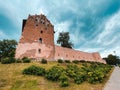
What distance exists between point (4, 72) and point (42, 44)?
21.8 meters

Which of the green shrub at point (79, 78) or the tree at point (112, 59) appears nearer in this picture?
the green shrub at point (79, 78)

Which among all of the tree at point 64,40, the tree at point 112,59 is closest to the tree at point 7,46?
the tree at point 64,40

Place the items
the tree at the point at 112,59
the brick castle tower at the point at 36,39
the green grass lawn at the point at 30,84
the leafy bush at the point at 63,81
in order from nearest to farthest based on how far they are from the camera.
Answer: the green grass lawn at the point at 30,84, the leafy bush at the point at 63,81, the brick castle tower at the point at 36,39, the tree at the point at 112,59

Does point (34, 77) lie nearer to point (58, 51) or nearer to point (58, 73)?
point (58, 73)

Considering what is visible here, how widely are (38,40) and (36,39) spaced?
0.66 meters

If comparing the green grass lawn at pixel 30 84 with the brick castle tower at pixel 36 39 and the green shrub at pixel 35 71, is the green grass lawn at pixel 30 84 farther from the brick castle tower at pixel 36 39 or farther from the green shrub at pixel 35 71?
the brick castle tower at pixel 36 39

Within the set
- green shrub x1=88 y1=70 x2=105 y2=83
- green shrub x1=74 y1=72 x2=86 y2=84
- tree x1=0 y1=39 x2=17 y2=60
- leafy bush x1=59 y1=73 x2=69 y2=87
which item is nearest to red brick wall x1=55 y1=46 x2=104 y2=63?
tree x1=0 y1=39 x2=17 y2=60

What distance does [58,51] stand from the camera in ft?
194

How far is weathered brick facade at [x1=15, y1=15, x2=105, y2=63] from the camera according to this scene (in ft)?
168

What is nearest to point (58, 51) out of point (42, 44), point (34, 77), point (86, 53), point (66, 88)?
point (42, 44)

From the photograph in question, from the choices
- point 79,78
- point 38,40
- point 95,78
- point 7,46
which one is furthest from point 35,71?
point 7,46

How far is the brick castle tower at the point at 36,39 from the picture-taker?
51228mm

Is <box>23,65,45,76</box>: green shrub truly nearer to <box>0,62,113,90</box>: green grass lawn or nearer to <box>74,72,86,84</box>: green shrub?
<box>0,62,113,90</box>: green grass lawn

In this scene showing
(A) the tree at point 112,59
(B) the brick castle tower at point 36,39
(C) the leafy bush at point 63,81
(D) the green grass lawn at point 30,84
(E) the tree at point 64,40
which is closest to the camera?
(D) the green grass lawn at point 30,84
